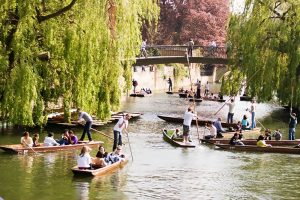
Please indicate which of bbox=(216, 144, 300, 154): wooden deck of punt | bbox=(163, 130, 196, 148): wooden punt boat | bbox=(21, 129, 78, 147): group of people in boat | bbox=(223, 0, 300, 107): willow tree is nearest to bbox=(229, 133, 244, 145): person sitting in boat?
bbox=(216, 144, 300, 154): wooden deck of punt

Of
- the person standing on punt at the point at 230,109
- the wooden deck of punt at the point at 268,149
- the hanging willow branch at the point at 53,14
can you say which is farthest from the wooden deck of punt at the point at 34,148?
the person standing on punt at the point at 230,109

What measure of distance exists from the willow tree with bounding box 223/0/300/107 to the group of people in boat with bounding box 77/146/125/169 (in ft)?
54.3

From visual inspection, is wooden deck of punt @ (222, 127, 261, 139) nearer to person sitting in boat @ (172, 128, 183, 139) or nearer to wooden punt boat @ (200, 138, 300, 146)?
wooden punt boat @ (200, 138, 300, 146)

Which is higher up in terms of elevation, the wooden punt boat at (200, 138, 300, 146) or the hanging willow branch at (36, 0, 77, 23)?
the hanging willow branch at (36, 0, 77, 23)

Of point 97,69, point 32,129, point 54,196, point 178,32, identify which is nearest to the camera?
point 54,196

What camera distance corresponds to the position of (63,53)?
24.2 meters

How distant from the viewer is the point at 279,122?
37.0m

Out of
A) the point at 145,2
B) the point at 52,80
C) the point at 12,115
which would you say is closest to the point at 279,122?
the point at 145,2

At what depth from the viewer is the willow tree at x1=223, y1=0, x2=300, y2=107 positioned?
35531 millimetres

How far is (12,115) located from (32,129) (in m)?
6.11

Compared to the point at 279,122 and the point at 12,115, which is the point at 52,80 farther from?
the point at 279,122

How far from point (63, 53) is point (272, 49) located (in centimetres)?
1536

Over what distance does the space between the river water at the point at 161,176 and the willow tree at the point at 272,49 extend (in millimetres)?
10326

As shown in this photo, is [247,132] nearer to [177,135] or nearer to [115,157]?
[177,135]
